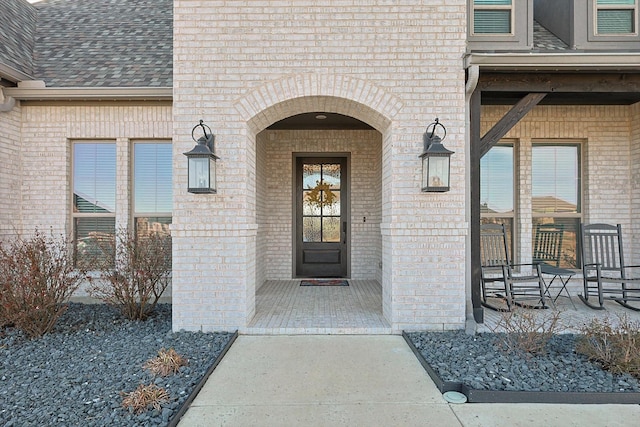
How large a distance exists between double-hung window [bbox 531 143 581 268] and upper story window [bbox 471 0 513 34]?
1970 mm

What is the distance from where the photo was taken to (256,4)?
12.7 feet

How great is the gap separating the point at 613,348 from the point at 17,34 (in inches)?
341

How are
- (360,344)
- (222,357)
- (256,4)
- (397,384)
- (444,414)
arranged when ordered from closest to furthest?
(444,414) < (397,384) < (222,357) < (360,344) < (256,4)

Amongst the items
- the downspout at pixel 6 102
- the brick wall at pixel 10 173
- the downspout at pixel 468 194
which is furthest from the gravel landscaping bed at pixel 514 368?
the downspout at pixel 6 102

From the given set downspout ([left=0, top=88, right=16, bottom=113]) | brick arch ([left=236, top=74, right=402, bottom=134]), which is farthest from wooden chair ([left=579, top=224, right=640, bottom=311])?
downspout ([left=0, top=88, right=16, bottom=113])

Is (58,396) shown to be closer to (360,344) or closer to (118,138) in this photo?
(360,344)

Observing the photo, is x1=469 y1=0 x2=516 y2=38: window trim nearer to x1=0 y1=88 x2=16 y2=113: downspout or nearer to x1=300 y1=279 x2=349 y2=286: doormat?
x1=300 y1=279 x2=349 y2=286: doormat

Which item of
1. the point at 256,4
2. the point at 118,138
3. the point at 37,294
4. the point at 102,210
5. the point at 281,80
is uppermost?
the point at 256,4

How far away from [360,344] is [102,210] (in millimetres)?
4363

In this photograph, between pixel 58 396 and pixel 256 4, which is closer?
pixel 58 396

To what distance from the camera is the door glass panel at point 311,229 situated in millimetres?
6719

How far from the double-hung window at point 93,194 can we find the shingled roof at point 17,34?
4.43 ft

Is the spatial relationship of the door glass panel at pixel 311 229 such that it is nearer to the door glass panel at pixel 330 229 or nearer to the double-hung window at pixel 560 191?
the door glass panel at pixel 330 229

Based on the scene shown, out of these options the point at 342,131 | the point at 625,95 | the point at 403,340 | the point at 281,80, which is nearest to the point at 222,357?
the point at 403,340
